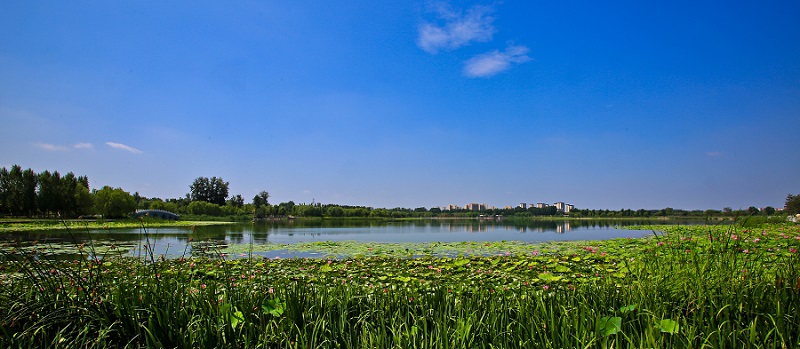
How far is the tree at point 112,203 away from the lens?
54.7 metres

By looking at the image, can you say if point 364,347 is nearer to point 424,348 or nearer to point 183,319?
point 424,348

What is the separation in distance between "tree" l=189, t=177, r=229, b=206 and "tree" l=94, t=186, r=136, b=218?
4174 cm

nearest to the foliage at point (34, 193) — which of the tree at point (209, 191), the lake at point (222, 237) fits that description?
the lake at point (222, 237)

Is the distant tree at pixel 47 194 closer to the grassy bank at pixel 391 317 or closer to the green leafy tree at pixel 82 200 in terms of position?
the green leafy tree at pixel 82 200

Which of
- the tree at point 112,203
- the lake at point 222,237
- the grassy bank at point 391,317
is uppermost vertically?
the tree at point 112,203

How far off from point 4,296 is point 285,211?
102m

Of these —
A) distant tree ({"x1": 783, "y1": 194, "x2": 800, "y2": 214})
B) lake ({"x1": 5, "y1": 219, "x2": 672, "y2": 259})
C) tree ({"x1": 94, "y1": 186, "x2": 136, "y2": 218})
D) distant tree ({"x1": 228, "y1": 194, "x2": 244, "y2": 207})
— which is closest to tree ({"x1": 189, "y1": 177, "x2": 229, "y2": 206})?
distant tree ({"x1": 228, "y1": 194, "x2": 244, "y2": 207})

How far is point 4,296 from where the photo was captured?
3111 mm

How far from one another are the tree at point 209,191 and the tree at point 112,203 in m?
41.7

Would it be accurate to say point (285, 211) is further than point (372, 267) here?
Yes

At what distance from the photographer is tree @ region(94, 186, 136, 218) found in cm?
5469

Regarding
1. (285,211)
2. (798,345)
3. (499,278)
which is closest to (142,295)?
(798,345)

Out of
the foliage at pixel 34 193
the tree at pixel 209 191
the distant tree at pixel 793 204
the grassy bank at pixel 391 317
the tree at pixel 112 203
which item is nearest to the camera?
the grassy bank at pixel 391 317

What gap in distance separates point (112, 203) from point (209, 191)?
153 feet
